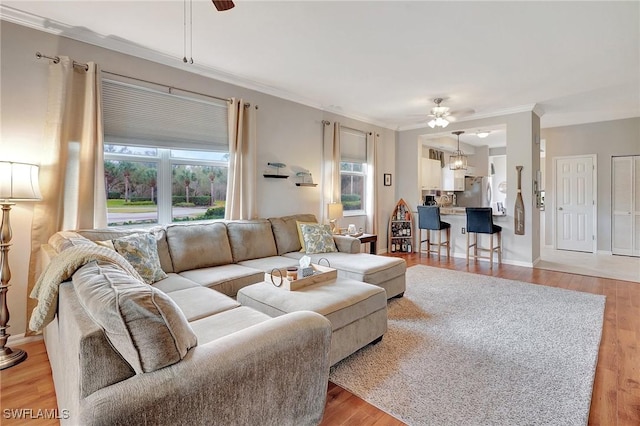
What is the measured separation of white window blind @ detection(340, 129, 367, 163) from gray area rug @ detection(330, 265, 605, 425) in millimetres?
2787

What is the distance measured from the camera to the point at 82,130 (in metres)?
2.80

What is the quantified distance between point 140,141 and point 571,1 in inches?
149

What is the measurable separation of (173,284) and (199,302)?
21.0 inches

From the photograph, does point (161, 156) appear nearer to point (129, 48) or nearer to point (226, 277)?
point (129, 48)

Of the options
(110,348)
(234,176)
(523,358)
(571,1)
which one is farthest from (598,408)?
(234,176)

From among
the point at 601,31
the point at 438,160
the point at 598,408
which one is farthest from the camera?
the point at 438,160

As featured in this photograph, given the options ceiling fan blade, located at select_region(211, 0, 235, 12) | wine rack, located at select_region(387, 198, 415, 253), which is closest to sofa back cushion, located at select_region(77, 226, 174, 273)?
ceiling fan blade, located at select_region(211, 0, 235, 12)

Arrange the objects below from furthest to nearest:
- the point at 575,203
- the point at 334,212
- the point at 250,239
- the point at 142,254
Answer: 1. the point at 575,203
2. the point at 334,212
3. the point at 250,239
4. the point at 142,254

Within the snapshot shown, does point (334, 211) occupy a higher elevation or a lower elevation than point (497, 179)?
lower

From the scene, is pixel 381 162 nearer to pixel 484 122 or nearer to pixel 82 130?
pixel 484 122

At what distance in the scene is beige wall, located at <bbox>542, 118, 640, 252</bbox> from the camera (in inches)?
231

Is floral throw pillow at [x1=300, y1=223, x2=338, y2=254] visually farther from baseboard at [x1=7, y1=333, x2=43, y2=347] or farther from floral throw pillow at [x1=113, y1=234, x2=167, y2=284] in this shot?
baseboard at [x1=7, y1=333, x2=43, y2=347]

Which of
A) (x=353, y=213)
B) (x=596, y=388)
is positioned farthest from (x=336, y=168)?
(x=596, y=388)

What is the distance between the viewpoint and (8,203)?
2.31m
